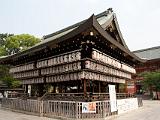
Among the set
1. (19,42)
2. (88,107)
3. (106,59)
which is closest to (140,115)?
(106,59)

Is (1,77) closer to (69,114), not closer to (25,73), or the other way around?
(25,73)

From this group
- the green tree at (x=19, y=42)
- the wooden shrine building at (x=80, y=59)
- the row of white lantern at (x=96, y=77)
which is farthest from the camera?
the green tree at (x=19, y=42)

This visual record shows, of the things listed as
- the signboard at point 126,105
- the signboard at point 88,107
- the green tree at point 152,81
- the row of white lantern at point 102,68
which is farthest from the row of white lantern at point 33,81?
the green tree at point 152,81

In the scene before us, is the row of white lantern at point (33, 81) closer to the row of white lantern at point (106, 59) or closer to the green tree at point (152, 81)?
the row of white lantern at point (106, 59)

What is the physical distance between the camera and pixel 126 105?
2081cm

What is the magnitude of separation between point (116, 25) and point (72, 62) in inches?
311

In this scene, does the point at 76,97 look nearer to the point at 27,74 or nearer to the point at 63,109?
the point at 63,109

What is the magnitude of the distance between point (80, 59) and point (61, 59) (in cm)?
234

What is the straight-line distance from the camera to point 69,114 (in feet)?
48.5

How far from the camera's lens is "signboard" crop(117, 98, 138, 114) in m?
18.8

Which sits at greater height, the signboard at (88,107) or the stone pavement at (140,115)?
the signboard at (88,107)

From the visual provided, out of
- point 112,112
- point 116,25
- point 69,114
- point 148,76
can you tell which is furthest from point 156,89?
point 69,114

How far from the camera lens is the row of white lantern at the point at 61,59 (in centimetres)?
1606

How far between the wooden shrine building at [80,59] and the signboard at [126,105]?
2.09 meters
